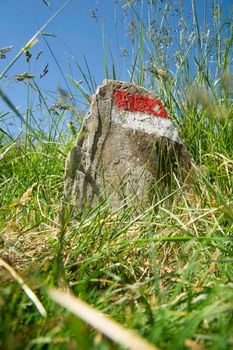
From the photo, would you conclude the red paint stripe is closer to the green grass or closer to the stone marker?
the stone marker

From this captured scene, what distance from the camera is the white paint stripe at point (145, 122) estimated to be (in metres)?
1.94

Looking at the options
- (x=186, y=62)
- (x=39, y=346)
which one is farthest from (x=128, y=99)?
(x=39, y=346)

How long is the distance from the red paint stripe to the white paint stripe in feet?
0.07

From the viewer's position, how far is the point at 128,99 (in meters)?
1.98

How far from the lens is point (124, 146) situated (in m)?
1.93

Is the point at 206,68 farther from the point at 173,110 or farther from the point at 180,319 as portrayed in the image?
the point at 180,319

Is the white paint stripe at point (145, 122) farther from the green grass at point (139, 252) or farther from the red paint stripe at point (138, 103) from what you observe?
the green grass at point (139, 252)

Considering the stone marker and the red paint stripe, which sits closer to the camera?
the stone marker

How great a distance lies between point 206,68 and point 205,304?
1.91 meters

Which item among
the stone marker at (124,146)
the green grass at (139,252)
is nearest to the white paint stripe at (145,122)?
the stone marker at (124,146)

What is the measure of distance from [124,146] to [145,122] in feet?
0.55

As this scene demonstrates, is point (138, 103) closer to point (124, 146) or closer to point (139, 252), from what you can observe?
point (124, 146)

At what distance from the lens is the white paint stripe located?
6.38 feet

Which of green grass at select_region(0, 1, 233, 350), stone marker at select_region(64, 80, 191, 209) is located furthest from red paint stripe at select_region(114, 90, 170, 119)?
green grass at select_region(0, 1, 233, 350)
